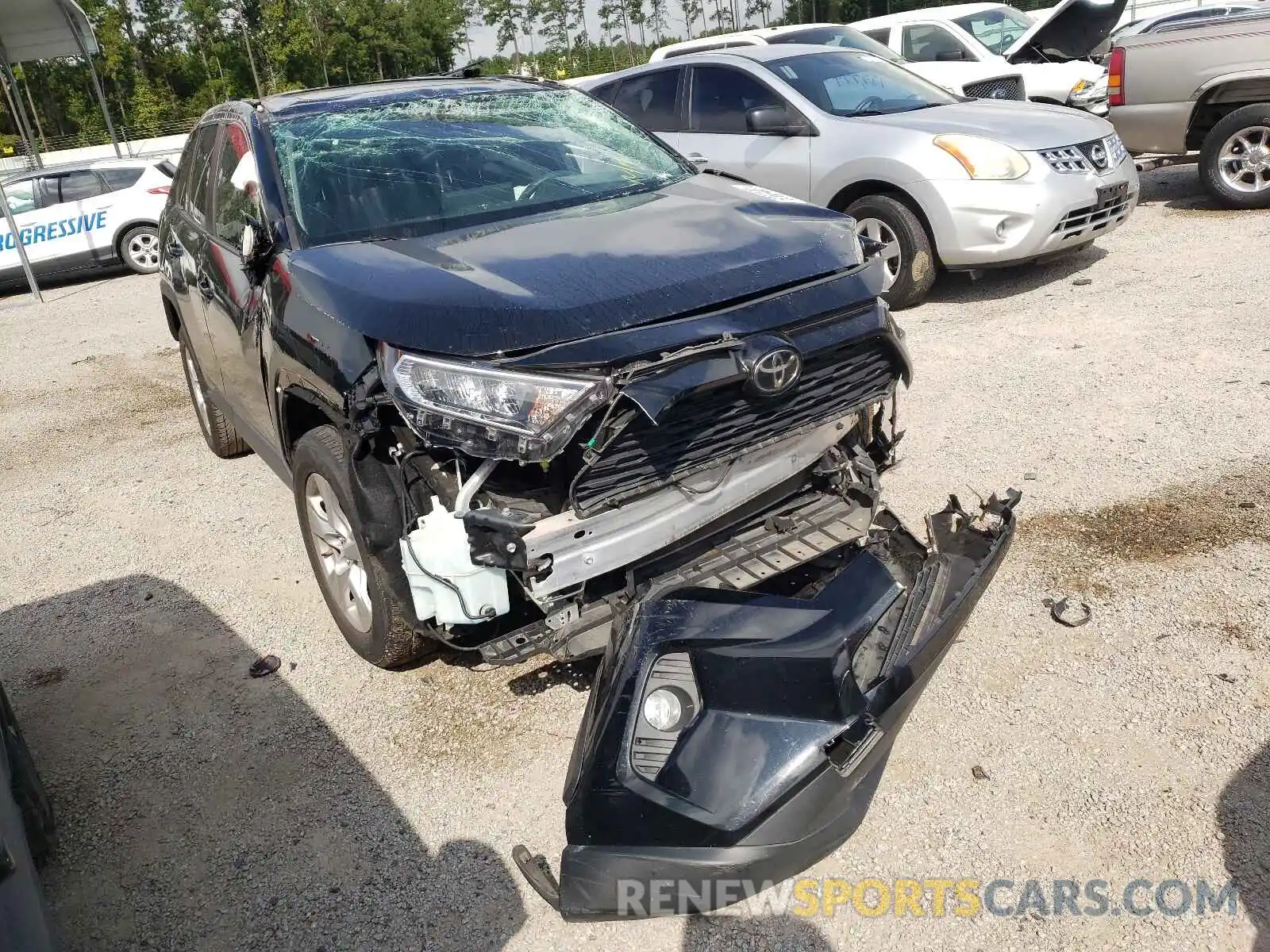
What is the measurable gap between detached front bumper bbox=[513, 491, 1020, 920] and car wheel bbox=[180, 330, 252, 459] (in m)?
3.82

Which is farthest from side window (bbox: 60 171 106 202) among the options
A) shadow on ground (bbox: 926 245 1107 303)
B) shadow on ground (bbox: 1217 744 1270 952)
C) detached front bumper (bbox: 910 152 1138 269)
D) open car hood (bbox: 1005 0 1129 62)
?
shadow on ground (bbox: 1217 744 1270 952)

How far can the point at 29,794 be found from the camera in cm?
264

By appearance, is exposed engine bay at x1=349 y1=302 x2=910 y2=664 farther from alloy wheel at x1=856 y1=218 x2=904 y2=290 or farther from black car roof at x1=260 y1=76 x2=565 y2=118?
alloy wheel at x1=856 y1=218 x2=904 y2=290

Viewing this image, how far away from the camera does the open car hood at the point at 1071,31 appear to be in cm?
963

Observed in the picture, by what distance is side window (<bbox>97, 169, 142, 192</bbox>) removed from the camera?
41.3 ft

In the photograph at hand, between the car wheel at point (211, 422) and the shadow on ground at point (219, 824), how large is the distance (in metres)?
1.87

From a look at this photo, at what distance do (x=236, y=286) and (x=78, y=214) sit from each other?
35.0 feet

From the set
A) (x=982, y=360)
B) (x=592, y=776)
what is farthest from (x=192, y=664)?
(x=982, y=360)

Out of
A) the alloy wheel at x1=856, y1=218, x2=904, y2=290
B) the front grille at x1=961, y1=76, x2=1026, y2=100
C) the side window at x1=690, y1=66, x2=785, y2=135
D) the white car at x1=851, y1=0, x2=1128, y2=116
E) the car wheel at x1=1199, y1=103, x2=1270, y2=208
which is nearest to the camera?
the alloy wheel at x1=856, y1=218, x2=904, y2=290

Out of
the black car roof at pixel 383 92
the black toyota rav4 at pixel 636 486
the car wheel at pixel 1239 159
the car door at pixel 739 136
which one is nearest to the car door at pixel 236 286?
the black toyota rav4 at pixel 636 486

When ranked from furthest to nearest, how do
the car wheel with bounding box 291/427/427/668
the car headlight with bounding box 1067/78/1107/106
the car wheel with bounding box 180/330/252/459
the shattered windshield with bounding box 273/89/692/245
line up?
1. the car headlight with bounding box 1067/78/1107/106
2. the car wheel with bounding box 180/330/252/459
3. the shattered windshield with bounding box 273/89/692/245
4. the car wheel with bounding box 291/427/427/668

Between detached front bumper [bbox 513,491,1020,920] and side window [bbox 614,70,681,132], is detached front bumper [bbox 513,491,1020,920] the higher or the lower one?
the lower one

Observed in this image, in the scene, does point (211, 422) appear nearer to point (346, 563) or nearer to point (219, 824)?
point (346, 563)

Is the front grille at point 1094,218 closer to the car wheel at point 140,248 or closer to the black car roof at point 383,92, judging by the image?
the black car roof at point 383,92
